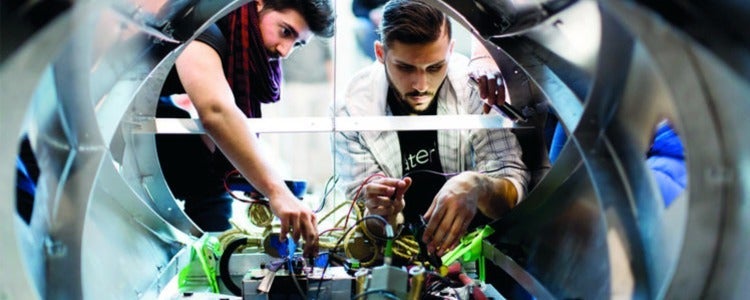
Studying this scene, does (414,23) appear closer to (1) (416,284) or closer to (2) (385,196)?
(2) (385,196)

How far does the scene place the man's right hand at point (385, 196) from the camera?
3.73ft

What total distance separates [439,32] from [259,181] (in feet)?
2.03

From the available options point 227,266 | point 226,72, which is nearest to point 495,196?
point 227,266

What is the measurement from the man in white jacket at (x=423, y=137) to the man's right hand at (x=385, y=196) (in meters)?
0.17

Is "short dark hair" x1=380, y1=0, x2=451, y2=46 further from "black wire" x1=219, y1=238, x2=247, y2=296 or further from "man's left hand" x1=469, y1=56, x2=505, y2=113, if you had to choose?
"black wire" x1=219, y1=238, x2=247, y2=296

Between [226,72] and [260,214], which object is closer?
[260,214]

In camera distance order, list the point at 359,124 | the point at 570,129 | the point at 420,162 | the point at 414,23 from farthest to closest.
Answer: the point at 420,162
the point at 414,23
the point at 359,124
the point at 570,129

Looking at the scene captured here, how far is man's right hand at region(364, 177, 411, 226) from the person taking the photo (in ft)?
3.73

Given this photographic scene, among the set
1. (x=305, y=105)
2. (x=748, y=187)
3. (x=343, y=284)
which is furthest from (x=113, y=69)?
(x=305, y=105)

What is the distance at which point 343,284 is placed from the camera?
97 cm

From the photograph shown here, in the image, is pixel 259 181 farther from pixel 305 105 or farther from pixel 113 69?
pixel 305 105

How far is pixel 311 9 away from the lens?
5.06ft

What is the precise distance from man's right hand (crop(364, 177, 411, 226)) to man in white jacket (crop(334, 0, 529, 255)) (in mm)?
166

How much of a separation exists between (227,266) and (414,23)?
765 mm
